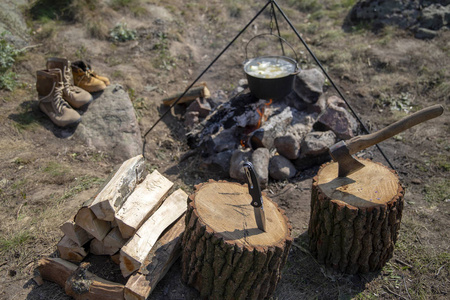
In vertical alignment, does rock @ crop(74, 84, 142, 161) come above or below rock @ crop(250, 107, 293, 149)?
above

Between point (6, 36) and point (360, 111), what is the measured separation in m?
6.54

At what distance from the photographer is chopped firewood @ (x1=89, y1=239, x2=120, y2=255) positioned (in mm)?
3125

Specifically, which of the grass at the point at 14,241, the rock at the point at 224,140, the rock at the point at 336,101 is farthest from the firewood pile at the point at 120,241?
the rock at the point at 336,101

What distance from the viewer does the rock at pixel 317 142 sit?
15.9 ft

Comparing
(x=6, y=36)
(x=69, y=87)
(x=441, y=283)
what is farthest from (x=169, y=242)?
(x=6, y=36)

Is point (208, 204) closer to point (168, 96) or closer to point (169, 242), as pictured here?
point (169, 242)

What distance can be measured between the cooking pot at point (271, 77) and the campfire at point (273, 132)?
438 mm

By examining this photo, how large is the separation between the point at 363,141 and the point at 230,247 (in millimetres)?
1597

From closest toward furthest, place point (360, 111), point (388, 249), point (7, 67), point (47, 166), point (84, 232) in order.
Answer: point (84, 232) < point (388, 249) < point (47, 166) < point (7, 67) < point (360, 111)

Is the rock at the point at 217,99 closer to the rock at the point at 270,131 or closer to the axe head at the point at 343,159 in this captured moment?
the rock at the point at 270,131

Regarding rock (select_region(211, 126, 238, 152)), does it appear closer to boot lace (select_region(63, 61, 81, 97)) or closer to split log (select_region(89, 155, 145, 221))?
split log (select_region(89, 155, 145, 221))

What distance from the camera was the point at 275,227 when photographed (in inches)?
113

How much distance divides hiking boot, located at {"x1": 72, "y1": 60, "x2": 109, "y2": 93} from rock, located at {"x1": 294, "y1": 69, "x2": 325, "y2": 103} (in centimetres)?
318

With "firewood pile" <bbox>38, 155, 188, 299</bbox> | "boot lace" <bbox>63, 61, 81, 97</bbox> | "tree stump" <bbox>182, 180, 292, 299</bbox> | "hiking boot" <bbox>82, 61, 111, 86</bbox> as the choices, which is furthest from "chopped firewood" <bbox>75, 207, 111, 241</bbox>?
"hiking boot" <bbox>82, 61, 111, 86</bbox>
